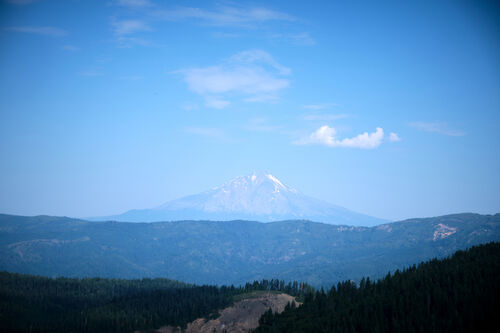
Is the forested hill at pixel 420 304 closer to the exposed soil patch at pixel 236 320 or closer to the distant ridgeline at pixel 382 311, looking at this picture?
the distant ridgeline at pixel 382 311

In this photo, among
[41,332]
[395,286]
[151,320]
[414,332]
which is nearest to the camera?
[414,332]

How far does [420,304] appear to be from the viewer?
126 meters

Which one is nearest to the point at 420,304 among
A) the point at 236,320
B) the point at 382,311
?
the point at 382,311

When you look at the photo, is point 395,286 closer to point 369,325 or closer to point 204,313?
point 369,325

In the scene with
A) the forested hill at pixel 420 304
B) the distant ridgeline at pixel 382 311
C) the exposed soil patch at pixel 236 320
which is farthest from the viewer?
the exposed soil patch at pixel 236 320

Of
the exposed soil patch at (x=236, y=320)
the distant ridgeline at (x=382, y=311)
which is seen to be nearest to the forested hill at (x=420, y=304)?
the distant ridgeline at (x=382, y=311)

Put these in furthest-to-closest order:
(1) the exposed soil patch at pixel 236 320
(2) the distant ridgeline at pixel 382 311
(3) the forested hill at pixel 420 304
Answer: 1. (1) the exposed soil patch at pixel 236 320
2. (2) the distant ridgeline at pixel 382 311
3. (3) the forested hill at pixel 420 304

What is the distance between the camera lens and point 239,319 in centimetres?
18438

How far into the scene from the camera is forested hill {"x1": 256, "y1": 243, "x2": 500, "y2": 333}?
11381cm

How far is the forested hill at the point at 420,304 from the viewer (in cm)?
11381

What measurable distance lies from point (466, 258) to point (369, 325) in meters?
51.2

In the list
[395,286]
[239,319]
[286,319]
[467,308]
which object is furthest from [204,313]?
[467,308]

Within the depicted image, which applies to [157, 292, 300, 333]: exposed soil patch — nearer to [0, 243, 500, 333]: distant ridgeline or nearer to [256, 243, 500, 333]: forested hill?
[0, 243, 500, 333]: distant ridgeline

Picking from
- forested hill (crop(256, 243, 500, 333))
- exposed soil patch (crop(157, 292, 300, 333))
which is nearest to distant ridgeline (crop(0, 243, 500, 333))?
forested hill (crop(256, 243, 500, 333))
